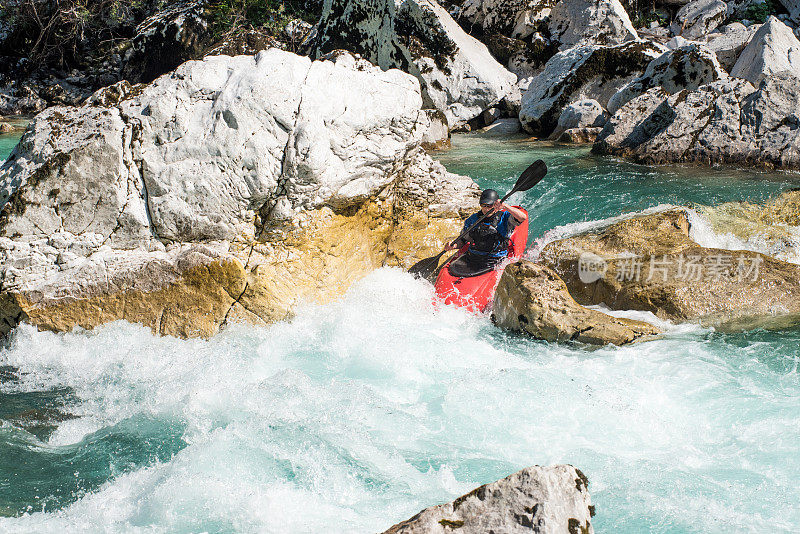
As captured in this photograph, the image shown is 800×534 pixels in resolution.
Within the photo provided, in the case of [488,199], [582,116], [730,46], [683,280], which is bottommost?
[683,280]

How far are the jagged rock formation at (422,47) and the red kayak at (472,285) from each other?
6.90 metres

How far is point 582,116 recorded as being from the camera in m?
11.0

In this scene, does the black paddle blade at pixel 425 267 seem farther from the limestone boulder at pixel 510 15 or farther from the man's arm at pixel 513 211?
the limestone boulder at pixel 510 15

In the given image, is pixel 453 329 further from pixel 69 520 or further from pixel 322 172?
pixel 69 520

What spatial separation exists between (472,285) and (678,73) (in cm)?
770

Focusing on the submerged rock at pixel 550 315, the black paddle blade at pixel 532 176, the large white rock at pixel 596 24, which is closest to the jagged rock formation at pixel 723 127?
the black paddle blade at pixel 532 176

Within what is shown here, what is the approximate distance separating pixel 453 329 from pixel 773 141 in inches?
243

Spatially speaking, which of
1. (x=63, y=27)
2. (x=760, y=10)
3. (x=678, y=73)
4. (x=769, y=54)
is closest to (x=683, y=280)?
(x=678, y=73)

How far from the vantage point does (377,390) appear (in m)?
3.66

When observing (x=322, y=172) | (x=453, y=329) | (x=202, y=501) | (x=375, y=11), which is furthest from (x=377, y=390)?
(x=375, y=11)

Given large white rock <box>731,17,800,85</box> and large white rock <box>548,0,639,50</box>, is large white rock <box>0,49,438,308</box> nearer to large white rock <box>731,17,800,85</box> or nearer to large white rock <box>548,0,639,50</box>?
large white rock <box>731,17,800,85</box>

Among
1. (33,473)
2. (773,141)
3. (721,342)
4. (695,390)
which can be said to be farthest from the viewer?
(773,141)

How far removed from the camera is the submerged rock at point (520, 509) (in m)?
1.78

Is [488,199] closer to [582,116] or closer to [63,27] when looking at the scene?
[582,116]
